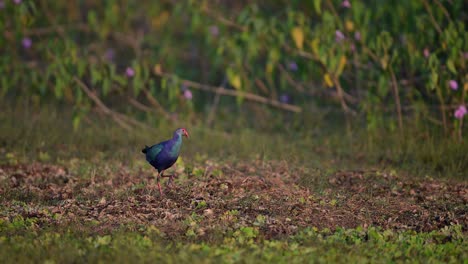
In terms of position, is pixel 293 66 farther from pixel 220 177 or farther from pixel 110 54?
pixel 220 177

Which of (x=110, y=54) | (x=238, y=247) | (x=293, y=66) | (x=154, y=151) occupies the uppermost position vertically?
(x=293, y=66)

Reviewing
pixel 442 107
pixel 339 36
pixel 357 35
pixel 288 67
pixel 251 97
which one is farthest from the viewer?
pixel 288 67

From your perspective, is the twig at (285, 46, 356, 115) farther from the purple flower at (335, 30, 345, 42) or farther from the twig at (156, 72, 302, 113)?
Answer: the twig at (156, 72, 302, 113)

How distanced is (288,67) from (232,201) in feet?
14.8

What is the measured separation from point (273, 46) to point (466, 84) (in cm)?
215

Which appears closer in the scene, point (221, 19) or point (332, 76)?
point (332, 76)

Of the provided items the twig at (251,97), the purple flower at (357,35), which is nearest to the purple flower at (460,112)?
the purple flower at (357,35)

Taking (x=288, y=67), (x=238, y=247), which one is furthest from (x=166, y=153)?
(x=288, y=67)

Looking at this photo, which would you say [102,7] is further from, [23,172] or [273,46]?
[23,172]

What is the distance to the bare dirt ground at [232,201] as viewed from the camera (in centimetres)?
507

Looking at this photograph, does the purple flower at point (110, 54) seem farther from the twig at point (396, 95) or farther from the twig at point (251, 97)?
the twig at point (396, 95)

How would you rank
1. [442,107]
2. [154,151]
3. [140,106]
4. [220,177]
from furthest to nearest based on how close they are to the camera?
[140,106] → [442,107] → [220,177] → [154,151]

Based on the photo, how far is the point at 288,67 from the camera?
974cm

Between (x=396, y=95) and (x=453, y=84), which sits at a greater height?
(x=453, y=84)
